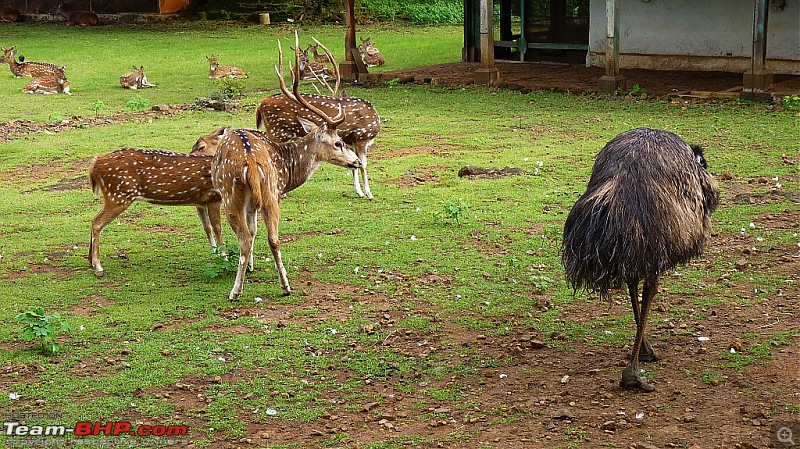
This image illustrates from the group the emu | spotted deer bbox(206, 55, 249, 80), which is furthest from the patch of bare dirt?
the emu

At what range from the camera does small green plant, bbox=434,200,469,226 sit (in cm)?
890

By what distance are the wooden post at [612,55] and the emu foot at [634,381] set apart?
33.9ft

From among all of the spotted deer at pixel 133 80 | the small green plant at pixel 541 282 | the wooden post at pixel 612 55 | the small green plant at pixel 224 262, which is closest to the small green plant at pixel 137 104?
the spotted deer at pixel 133 80

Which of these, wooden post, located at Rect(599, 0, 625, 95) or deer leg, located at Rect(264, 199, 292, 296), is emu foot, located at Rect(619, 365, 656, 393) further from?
wooden post, located at Rect(599, 0, 625, 95)

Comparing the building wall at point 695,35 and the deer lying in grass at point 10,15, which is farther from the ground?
the deer lying in grass at point 10,15

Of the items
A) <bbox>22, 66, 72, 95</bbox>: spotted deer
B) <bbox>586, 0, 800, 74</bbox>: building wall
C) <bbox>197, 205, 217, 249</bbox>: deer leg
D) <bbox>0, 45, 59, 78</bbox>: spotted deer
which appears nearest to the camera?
<bbox>197, 205, 217, 249</bbox>: deer leg

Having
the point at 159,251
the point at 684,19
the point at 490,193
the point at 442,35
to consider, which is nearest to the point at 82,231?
the point at 159,251

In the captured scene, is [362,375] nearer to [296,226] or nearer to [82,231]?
[296,226]

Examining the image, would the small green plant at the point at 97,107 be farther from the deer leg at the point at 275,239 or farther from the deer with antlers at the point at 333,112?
the deer leg at the point at 275,239

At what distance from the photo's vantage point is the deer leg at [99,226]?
790 centimetres

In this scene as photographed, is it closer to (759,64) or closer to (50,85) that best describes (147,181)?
(759,64)

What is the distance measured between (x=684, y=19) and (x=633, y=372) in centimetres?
1318

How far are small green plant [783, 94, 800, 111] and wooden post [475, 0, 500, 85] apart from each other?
4875 mm

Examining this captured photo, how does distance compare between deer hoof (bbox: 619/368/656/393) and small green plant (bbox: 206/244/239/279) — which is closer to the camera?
deer hoof (bbox: 619/368/656/393)
